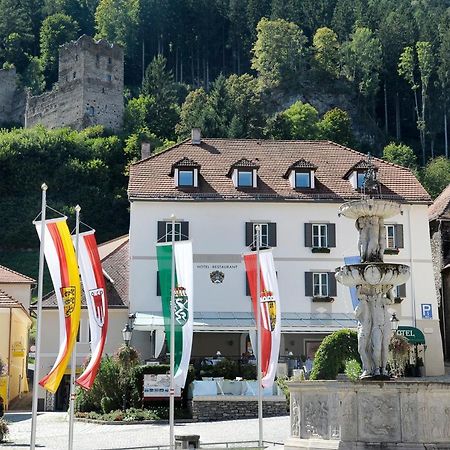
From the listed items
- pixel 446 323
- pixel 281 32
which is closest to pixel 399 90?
pixel 281 32

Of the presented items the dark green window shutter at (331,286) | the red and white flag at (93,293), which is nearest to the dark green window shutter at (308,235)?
the dark green window shutter at (331,286)

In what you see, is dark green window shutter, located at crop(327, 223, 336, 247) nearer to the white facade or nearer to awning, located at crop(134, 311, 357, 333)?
the white facade

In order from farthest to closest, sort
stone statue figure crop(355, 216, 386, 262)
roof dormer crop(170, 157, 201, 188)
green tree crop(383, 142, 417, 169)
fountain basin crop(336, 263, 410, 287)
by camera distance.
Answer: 1. green tree crop(383, 142, 417, 169)
2. roof dormer crop(170, 157, 201, 188)
3. stone statue figure crop(355, 216, 386, 262)
4. fountain basin crop(336, 263, 410, 287)

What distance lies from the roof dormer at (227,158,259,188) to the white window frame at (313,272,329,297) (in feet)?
17.0

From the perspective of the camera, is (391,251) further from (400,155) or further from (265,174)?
(400,155)

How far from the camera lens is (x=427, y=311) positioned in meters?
42.3

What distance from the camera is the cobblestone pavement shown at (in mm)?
25594

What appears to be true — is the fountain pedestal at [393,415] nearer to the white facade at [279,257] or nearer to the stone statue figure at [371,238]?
the stone statue figure at [371,238]

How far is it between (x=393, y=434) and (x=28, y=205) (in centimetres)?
6960

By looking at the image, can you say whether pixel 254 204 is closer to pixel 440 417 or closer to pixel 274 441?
pixel 274 441

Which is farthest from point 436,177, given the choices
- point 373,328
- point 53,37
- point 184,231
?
point 373,328

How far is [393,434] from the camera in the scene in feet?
57.8

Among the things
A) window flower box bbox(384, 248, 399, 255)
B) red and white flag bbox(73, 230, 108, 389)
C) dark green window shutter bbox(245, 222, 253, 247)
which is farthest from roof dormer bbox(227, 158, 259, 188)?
red and white flag bbox(73, 230, 108, 389)

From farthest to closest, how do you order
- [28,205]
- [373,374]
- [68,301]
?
[28,205], [68,301], [373,374]
